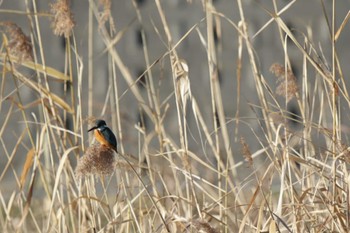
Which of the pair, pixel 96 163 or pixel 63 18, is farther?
pixel 63 18

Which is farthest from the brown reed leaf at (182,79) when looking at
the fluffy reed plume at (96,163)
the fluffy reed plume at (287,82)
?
the fluffy reed plume at (96,163)

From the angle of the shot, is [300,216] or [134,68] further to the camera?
[134,68]

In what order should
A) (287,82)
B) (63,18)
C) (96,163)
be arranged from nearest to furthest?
(96,163) → (63,18) → (287,82)

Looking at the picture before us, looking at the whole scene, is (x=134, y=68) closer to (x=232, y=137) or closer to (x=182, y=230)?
(x=232, y=137)

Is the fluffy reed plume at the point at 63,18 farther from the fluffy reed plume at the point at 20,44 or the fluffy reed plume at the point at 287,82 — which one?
the fluffy reed plume at the point at 287,82

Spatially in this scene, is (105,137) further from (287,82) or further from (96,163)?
(287,82)

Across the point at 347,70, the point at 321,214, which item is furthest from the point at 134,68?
the point at 321,214

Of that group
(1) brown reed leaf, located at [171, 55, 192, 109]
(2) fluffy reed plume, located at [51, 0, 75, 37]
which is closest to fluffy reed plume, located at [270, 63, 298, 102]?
(1) brown reed leaf, located at [171, 55, 192, 109]

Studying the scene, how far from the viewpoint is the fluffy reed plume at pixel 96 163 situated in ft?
5.79

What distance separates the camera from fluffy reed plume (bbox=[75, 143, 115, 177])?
1.76 metres

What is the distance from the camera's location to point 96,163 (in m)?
1.77

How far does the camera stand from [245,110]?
5930 millimetres

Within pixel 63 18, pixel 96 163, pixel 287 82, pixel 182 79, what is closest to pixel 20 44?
pixel 63 18

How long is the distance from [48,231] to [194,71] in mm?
3563
